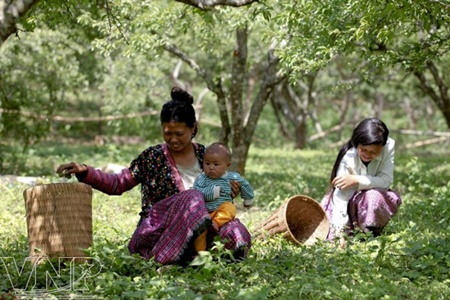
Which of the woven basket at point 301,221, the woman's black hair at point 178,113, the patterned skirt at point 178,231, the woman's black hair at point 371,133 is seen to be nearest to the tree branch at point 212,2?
the woman's black hair at point 178,113

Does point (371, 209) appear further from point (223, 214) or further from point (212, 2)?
point (212, 2)

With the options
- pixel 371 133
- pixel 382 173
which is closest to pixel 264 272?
pixel 371 133

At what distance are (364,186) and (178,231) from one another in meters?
2.19

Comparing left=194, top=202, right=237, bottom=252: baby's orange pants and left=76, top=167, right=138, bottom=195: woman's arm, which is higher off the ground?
left=76, top=167, right=138, bottom=195: woman's arm

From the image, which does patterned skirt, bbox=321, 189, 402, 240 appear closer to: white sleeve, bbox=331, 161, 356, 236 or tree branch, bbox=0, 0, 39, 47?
white sleeve, bbox=331, 161, 356, 236

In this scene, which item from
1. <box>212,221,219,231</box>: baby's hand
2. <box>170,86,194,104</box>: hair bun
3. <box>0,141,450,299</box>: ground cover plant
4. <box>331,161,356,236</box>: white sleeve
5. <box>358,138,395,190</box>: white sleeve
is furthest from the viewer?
<box>331,161,356,236</box>: white sleeve

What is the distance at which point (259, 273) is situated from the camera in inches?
210

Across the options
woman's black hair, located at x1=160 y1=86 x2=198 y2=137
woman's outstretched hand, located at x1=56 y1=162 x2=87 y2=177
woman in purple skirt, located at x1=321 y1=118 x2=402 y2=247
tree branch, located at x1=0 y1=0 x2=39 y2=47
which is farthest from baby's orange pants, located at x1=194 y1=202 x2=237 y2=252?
tree branch, located at x1=0 y1=0 x2=39 y2=47

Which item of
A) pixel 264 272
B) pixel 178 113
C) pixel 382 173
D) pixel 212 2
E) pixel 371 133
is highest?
pixel 212 2

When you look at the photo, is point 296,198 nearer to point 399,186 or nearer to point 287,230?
point 287,230

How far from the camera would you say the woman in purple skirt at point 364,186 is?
22.8 feet

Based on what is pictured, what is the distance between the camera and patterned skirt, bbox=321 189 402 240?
22.6 feet

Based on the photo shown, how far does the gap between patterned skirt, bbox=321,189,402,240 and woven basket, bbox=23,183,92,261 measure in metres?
2.56

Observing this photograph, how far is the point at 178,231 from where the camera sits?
5.62m
